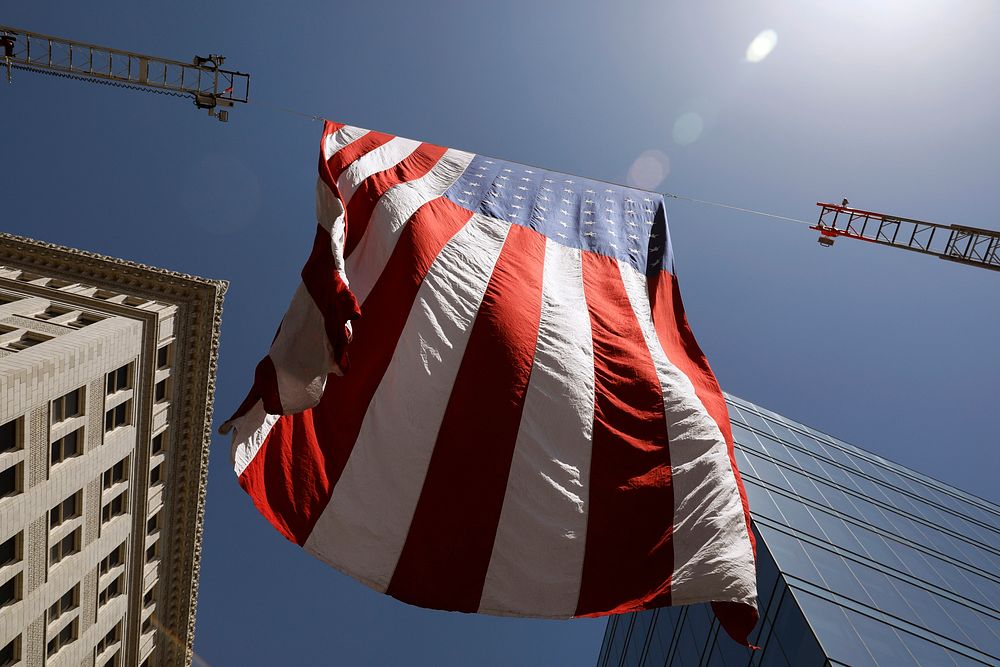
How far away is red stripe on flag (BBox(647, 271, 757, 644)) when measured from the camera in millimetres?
9478

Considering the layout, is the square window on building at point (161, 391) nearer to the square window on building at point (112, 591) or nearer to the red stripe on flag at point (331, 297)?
the square window on building at point (112, 591)

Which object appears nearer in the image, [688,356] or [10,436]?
[688,356]

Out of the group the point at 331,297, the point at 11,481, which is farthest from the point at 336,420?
the point at 11,481

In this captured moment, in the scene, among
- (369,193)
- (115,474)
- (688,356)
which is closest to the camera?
(688,356)

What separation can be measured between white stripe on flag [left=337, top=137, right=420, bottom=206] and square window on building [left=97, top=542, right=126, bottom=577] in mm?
27686

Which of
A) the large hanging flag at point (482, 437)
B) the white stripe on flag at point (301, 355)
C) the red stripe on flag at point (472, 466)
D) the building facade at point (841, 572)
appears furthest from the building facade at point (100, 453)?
the building facade at point (841, 572)

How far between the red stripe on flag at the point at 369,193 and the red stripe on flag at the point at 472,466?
2.57 metres

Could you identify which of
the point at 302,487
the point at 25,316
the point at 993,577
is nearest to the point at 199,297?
the point at 25,316

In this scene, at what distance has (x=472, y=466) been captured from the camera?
9078 millimetres

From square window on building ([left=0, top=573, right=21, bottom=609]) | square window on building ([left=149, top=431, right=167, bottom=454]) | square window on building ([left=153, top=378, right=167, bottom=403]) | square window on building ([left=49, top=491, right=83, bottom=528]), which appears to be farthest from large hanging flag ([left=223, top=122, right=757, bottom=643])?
square window on building ([left=149, top=431, right=167, bottom=454])

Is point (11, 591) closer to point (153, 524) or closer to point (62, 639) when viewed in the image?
point (62, 639)

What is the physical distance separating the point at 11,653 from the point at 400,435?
1035 inches

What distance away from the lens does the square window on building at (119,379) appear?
29.9 meters

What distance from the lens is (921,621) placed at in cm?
2027
